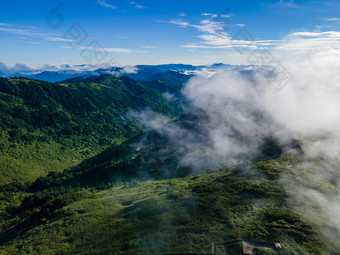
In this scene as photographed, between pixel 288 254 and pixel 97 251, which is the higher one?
pixel 288 254

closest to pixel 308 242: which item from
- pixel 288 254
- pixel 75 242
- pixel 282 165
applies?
pixel 288 254

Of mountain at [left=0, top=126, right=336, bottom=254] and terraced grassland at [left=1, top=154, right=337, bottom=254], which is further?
terraced grassland at [left=1, top=154, right=337, bottom=254]

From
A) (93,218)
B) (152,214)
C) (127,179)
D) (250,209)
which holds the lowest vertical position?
(127,179)

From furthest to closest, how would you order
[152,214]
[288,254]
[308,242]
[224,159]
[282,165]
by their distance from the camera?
[224,159]
[282,165]
[152,214]
[308,242]
[288,254]

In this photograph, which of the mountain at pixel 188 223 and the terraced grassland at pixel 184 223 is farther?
the terraced grassland at pixel 184 223

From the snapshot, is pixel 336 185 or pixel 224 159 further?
pixel 224 159

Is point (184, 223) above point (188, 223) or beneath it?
beneath

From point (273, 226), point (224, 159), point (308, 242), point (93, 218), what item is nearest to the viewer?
point (308, 242)

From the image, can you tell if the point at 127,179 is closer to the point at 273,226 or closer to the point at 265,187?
the point at 265,187

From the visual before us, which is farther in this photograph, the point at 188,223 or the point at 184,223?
the point at 184,223

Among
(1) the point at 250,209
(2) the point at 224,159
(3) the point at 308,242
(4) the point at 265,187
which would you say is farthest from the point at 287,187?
(2) the point at 224,159
